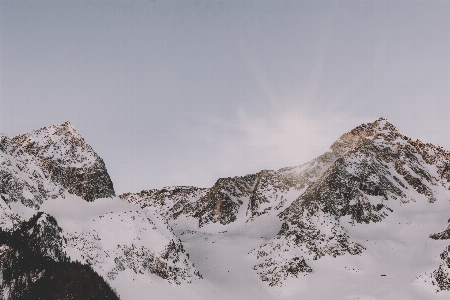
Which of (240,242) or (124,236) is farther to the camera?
(240,242)

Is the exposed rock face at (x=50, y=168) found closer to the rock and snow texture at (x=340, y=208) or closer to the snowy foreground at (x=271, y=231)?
the snowy foreground at (x=271, y=231)

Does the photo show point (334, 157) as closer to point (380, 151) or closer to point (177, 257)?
point (380, 151)

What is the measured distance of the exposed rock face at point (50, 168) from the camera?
186 feet

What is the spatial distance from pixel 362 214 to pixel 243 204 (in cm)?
4409

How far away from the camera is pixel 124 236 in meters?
63.0

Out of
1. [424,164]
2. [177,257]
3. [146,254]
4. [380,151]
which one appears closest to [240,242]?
[177,257]

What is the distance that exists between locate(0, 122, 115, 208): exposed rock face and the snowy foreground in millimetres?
227

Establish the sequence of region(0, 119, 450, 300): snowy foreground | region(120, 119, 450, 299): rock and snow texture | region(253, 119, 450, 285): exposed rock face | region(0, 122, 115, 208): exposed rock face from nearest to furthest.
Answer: region(0, 122, 115, 208): exposed rock face
region(0, 119, 450, 300): snowy foreground
region(120, 119, 450, 299): rock and snow texture
region(253, 119, 450, 285): exposed rock face

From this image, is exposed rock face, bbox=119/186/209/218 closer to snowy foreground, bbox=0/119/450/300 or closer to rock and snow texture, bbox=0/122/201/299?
snowy foreground, bbox=0/119/450/300

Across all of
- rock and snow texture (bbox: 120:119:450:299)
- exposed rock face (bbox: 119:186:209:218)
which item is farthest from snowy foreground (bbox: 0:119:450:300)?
exposed rock face (bbox: 119:186:209:218)

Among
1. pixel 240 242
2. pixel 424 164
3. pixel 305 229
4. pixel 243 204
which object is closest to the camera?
pixel 305 229

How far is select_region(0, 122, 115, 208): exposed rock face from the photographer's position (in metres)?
56.8

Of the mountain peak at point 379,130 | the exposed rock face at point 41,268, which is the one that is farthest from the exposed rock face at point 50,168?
the mountain peak at point 379,130

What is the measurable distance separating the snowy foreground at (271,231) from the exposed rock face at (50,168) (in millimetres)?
227
